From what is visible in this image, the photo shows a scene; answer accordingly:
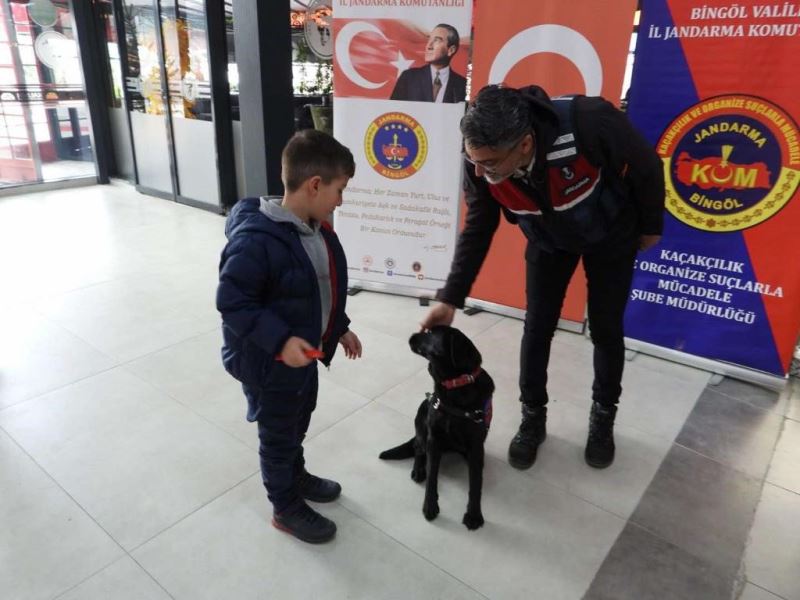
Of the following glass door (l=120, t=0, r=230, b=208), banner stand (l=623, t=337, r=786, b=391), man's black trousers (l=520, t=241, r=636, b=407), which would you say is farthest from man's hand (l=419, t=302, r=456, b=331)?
glass door (l=120, t=0, r=230, b=208)

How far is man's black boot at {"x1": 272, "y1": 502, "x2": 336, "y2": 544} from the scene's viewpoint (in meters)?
1.67

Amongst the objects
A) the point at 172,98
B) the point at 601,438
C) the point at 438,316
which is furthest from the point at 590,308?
the point at 172,98

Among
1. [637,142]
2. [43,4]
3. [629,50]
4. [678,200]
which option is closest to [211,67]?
[43,4]

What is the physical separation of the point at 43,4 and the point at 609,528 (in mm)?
7258

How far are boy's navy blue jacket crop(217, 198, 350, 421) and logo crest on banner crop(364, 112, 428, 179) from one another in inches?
71.5

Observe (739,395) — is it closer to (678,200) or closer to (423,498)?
(678,200)

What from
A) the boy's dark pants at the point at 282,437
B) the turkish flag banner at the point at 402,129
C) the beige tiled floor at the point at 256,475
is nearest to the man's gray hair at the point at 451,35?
the turkish flag banner at the point at 402,129

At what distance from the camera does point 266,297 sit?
4.67ft

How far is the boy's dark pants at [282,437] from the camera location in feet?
5.06

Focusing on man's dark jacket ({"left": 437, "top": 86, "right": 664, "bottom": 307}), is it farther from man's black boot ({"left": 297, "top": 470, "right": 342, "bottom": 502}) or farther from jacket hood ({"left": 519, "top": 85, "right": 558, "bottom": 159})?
man's black boot ({"left": 297, "top": 470, "right": 342, "bottom": 502})

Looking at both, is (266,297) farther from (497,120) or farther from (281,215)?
(497,120)

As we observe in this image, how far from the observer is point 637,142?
161cm

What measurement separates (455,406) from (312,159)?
816 mm

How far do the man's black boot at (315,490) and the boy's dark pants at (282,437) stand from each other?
99 mm
